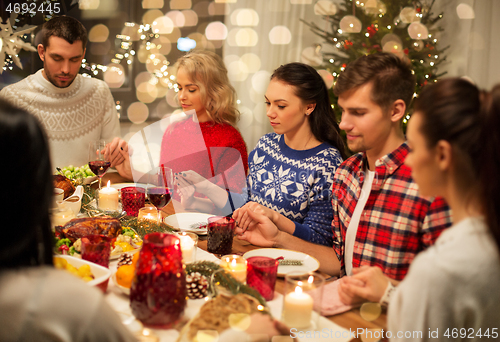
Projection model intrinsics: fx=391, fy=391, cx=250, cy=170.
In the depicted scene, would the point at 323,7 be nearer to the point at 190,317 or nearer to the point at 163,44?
the point at 163,44

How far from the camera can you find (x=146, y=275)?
84 cm

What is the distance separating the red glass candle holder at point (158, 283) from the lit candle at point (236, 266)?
0.24 meters

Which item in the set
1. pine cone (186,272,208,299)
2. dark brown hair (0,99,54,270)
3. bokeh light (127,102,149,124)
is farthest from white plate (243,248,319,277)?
bokeh light (127,102,149,124)

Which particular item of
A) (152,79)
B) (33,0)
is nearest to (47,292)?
(33,0)

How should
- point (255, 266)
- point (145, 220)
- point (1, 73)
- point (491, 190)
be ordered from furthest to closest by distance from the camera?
1. point (1, 73)
2. point (145, 220)
3. point (255, 266)
4. point (491, 190)

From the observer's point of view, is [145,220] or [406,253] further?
[145,220]

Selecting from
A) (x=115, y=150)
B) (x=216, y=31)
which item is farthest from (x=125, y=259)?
(x=216, y=31)

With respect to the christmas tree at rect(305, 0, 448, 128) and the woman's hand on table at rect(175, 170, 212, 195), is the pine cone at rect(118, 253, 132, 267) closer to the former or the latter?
the woman's hand on table at rect(175, 170, 212, 195)

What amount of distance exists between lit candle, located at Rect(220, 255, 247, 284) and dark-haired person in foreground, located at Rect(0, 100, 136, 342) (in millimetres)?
477

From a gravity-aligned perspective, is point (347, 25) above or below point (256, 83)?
above

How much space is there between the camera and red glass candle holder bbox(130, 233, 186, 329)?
84cm

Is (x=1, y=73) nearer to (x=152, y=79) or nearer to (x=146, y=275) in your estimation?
(x=152, y=79)

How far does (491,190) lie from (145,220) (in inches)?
44.8

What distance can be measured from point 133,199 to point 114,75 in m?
2.71
